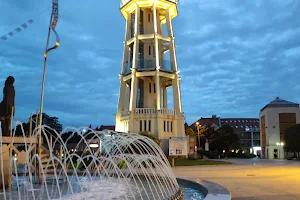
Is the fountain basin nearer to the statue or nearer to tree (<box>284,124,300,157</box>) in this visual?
the statue

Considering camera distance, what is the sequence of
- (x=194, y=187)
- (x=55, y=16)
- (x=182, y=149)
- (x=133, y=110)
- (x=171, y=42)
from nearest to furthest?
1. (x=194, y=187)
2. (x=55, y=16)
3. (x=182, y=149)
4. (x=133, y=110)
5. (x=171, y=42)

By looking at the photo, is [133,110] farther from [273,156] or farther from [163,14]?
[273,156]

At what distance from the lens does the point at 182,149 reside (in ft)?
149

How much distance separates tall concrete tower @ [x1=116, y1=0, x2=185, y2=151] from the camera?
159ft

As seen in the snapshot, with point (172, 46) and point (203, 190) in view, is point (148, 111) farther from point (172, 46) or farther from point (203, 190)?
point (203, 190)

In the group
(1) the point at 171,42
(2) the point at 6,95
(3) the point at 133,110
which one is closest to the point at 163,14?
(1) the point at 171,42

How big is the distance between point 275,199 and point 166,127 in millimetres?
37989

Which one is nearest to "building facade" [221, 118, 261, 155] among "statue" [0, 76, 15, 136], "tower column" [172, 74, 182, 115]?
"tower column" [172, 74, 182, 115]

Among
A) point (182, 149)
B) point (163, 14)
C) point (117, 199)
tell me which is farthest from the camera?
point (163, 14)

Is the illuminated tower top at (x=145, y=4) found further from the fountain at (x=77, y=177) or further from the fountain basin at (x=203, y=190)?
the fountain basin at (x=203, y=190)

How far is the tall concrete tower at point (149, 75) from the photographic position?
159 feet

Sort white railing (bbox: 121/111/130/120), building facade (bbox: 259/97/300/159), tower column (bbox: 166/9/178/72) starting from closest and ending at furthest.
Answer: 1. white railing (bbox: 121/111/130/120)
2. tower column (bbox: 166/9/178/72)
3. building facade (bbox: 259/97/300/159)

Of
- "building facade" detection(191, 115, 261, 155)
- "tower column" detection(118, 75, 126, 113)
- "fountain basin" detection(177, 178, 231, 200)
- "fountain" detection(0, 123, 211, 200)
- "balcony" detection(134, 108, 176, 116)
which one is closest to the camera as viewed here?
"fountain basin" detection(177, 178, 231, 200)

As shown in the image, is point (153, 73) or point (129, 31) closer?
point (153, 73)
